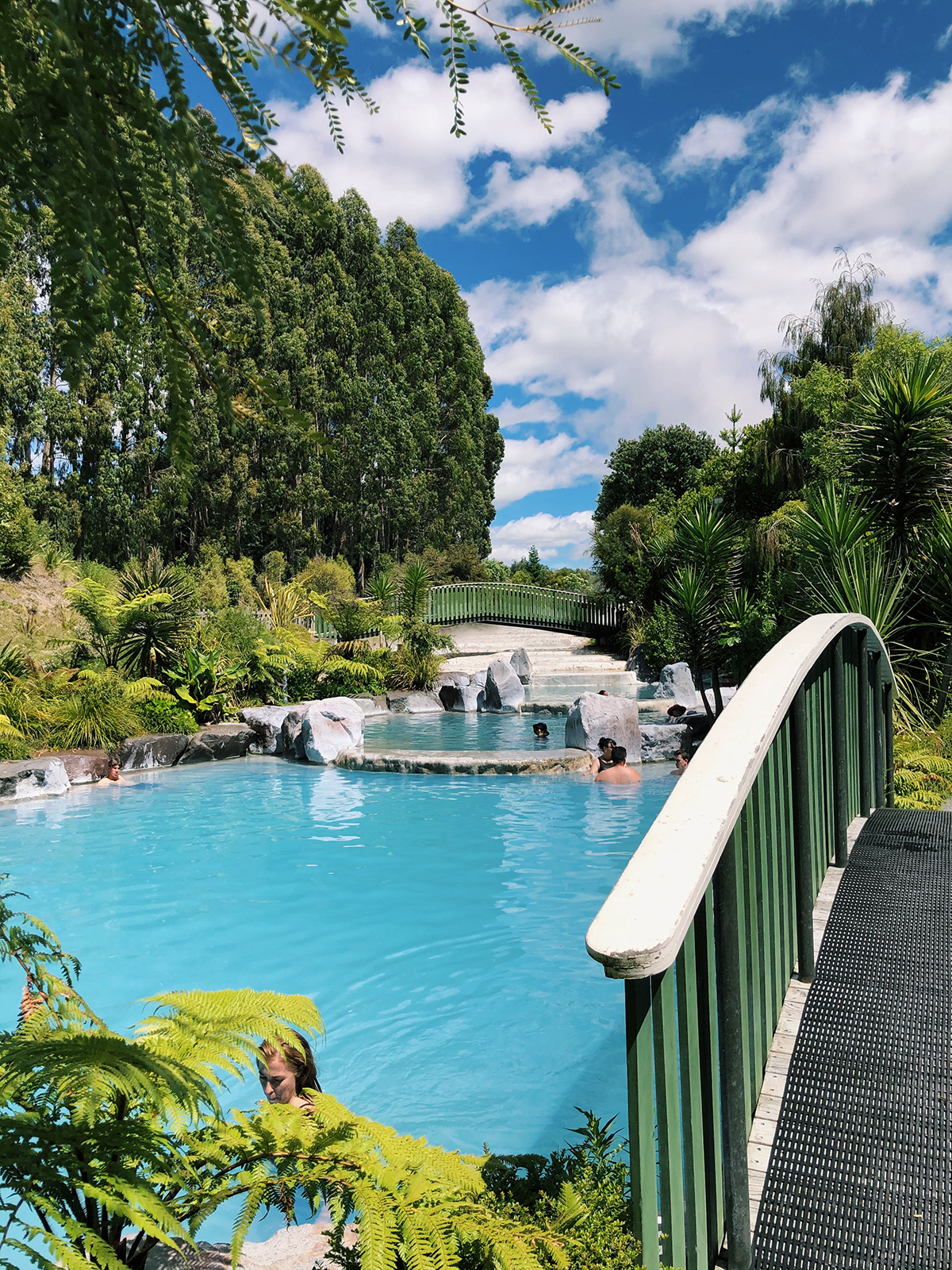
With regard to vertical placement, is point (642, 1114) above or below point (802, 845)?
below

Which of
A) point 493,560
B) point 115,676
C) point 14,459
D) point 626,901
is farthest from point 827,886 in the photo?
point 493,560

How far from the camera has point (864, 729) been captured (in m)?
4.19

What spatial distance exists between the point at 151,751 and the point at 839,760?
10973 mm

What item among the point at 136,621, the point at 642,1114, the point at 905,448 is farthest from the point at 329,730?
the point at 642,1114

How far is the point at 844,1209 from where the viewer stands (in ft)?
5.58

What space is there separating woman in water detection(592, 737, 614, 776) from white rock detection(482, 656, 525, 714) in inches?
246

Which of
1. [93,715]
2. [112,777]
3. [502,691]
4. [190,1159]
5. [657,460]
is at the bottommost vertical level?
[112,777]

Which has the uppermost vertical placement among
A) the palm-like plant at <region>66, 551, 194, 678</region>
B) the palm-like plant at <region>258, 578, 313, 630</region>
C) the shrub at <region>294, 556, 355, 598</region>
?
the shrub at <region>294, 556, 355, 598</region>

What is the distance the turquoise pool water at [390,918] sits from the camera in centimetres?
452

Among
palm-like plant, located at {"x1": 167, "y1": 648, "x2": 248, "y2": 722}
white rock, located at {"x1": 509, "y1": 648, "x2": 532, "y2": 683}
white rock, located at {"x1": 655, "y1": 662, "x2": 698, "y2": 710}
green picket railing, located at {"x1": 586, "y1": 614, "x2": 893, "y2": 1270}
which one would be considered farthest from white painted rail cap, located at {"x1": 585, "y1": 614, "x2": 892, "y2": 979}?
white rock, located at {"x1": 509, "y1": 648, "x2": 532, "y2": 683}

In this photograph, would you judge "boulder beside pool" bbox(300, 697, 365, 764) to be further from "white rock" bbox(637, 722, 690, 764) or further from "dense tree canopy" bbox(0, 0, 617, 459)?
"dense tree canopy" bbox(0, 0, 617, 459)

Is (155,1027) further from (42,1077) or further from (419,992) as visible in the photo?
(419,992)

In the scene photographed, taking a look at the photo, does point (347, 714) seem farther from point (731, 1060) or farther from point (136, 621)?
point (731, 1060)

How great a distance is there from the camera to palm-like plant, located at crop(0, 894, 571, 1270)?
149cm
